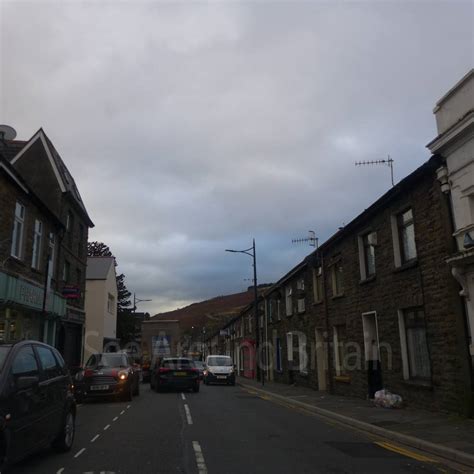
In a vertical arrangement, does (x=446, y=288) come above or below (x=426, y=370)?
above

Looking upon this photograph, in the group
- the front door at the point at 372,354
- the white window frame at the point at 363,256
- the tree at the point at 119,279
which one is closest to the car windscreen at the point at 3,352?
the front door at the point at 372,354

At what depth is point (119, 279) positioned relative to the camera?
5688 centimetres

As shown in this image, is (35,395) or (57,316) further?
(57,316)

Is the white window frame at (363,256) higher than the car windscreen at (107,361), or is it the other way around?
the white window frame at (363,256)

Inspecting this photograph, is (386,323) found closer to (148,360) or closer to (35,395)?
(35,395)

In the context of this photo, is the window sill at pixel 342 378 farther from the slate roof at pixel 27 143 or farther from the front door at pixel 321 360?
the slate roof at pixel 27 143

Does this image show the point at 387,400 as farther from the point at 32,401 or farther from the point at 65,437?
the point at 32,401

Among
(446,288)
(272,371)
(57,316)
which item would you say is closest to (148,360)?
(272,371)

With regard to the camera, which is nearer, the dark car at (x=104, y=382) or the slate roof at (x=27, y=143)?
the dark car at (x=104, y=382)

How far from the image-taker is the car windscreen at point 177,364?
23.0m

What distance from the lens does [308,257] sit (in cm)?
2300

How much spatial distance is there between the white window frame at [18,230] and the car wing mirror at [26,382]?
1220cm

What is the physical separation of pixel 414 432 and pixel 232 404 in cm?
808

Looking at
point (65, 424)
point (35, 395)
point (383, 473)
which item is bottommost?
point (383, 473)
